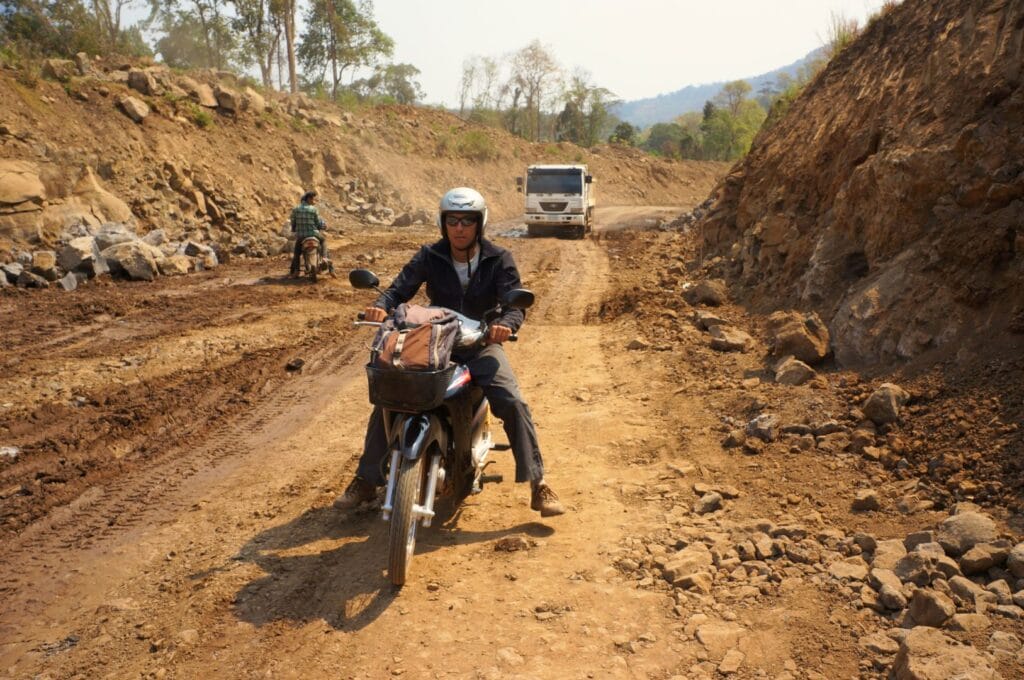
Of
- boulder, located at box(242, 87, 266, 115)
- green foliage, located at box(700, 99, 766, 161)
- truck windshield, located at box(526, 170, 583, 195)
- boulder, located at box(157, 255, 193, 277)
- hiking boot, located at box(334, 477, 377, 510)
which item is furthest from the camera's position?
green foliage, located at box(700, 99, 766, 161)

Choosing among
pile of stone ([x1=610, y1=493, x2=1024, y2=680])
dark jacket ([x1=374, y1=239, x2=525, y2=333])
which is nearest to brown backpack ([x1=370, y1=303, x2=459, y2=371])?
dark jacket ([x1=374, y1=239, x2=525, y2=333])

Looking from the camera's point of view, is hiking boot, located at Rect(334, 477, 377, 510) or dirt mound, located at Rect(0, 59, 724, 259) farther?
dirt mound, located at Rect(0, 59, 724, 259)

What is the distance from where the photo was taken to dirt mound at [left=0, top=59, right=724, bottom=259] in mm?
16344

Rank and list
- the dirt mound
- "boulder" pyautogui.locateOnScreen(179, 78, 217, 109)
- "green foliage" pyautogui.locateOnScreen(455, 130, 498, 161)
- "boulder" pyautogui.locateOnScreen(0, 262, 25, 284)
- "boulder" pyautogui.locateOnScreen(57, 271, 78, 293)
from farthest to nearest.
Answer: "green foliage" pyautogui.locateOnScreen(455, 130, 498, 161) < "boulder" pyautogui.locateOnScreen(179, 78, 217, 109) < the dirt mound < "boulder" pyautogui.locateOnScreen(57, 271, 78, 293) < "boulder" pyautogui.locateOnScreen(0, 262, 25, 284)

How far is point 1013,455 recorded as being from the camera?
443 centimetres

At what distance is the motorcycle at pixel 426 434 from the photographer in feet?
12.5

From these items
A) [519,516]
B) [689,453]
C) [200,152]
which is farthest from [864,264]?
[200,152]

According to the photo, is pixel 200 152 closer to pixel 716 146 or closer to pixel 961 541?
pixel 961 541

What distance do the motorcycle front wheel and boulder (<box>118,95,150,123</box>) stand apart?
2057 cm

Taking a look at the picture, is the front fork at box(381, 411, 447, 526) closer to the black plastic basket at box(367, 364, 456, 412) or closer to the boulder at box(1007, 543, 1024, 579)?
the black plastic basket at box(367, 364, 456, 412)

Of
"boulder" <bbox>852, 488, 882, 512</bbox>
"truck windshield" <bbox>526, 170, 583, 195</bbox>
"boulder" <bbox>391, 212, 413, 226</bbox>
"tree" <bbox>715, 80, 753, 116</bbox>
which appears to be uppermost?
"tree" <bbox>715, 80, 753, 116</bbox>

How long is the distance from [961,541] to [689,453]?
7.15ft

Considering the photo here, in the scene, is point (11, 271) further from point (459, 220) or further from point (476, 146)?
point (476, 146)

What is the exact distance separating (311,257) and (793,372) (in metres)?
10.2
